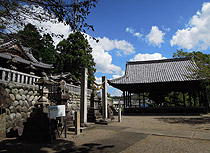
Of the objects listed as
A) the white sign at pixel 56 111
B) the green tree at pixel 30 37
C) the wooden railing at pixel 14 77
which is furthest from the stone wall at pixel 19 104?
the green tree at pixel 30 37

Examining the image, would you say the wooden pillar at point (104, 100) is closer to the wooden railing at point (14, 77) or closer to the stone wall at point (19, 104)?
the stone wall at point (19, 104)

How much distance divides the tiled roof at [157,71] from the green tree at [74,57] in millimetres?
8903

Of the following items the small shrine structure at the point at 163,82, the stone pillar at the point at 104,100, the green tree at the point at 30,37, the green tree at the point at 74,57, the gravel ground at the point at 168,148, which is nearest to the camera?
the gravel ground at the point at 168,148

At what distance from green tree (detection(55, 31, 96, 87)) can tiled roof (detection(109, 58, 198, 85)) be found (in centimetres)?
890

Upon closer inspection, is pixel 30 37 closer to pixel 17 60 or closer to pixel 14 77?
pixel 14 77

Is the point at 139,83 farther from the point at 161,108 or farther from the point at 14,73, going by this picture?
the point at 14,73

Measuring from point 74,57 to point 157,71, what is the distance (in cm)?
1506

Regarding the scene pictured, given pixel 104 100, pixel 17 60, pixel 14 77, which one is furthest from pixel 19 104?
pixel 17 60

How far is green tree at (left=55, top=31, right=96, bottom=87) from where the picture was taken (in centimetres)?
2642

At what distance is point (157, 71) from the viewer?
19.1 meters

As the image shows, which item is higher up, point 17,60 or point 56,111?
point 17,60

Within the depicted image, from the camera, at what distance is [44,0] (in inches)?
150

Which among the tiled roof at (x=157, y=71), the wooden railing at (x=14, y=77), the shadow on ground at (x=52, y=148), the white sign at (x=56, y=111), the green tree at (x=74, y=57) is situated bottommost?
the shadow on ground at (x=52, y=148)

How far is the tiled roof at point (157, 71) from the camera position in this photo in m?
16.9
